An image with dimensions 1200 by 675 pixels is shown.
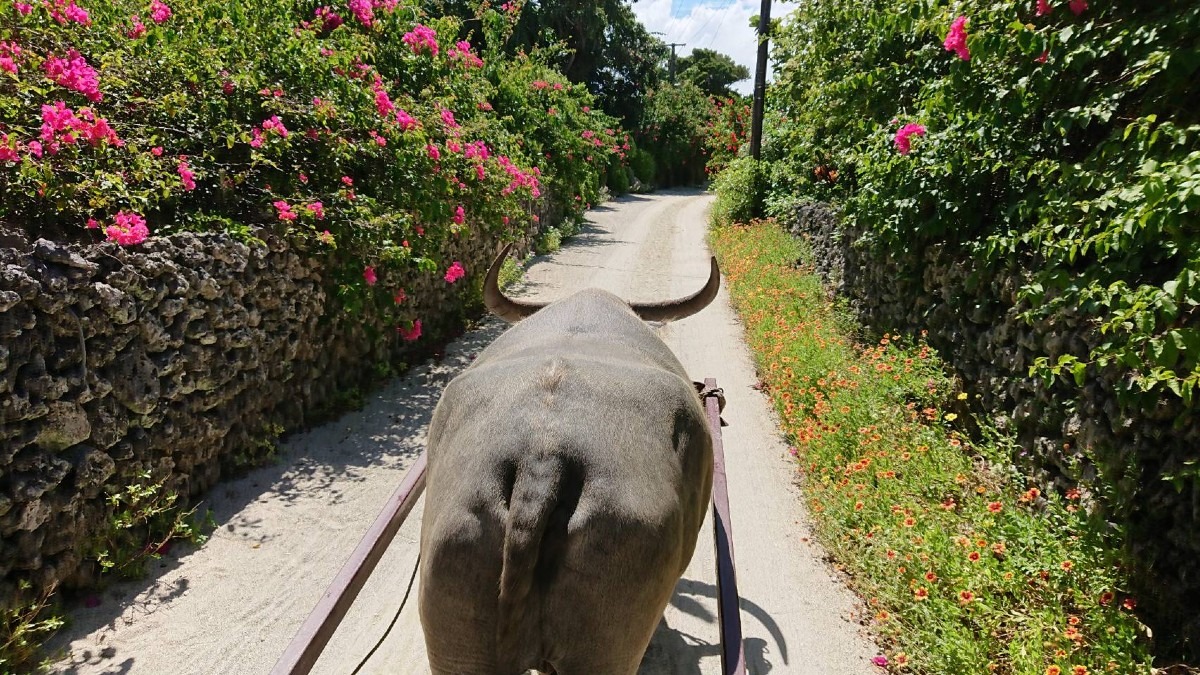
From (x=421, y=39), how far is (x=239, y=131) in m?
3.87

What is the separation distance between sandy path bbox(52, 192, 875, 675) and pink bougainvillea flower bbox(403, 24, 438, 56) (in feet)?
15.0

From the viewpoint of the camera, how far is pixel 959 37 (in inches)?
186

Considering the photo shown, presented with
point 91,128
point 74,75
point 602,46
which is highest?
point 602,46

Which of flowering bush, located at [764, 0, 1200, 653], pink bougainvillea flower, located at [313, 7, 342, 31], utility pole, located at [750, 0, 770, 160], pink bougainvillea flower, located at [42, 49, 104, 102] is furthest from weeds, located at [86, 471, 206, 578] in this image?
utility pole, located at [750, 0, 770, 160]

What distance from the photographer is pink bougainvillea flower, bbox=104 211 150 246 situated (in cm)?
388

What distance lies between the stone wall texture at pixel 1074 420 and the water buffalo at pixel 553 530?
2.62 metres

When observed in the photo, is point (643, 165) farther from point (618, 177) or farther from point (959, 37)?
point (959, 37)

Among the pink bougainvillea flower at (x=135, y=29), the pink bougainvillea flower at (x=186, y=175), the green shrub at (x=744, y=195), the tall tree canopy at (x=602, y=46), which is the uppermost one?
the tall tree canopy at (x=602, y=46)

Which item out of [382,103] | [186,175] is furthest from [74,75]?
[382,103]

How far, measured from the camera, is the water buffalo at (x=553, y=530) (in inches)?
70.7

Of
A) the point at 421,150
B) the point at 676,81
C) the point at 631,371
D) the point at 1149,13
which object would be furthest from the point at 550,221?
the point at 676,81

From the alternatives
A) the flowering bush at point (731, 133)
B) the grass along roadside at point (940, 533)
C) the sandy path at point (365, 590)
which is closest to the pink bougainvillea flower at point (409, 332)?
the sandy path at point (365, 590)

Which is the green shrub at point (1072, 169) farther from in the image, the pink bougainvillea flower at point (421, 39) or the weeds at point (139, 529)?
the pink bougainvillea flower at point (421, 39)

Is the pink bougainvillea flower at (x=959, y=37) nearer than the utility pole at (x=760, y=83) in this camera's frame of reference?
Yes
